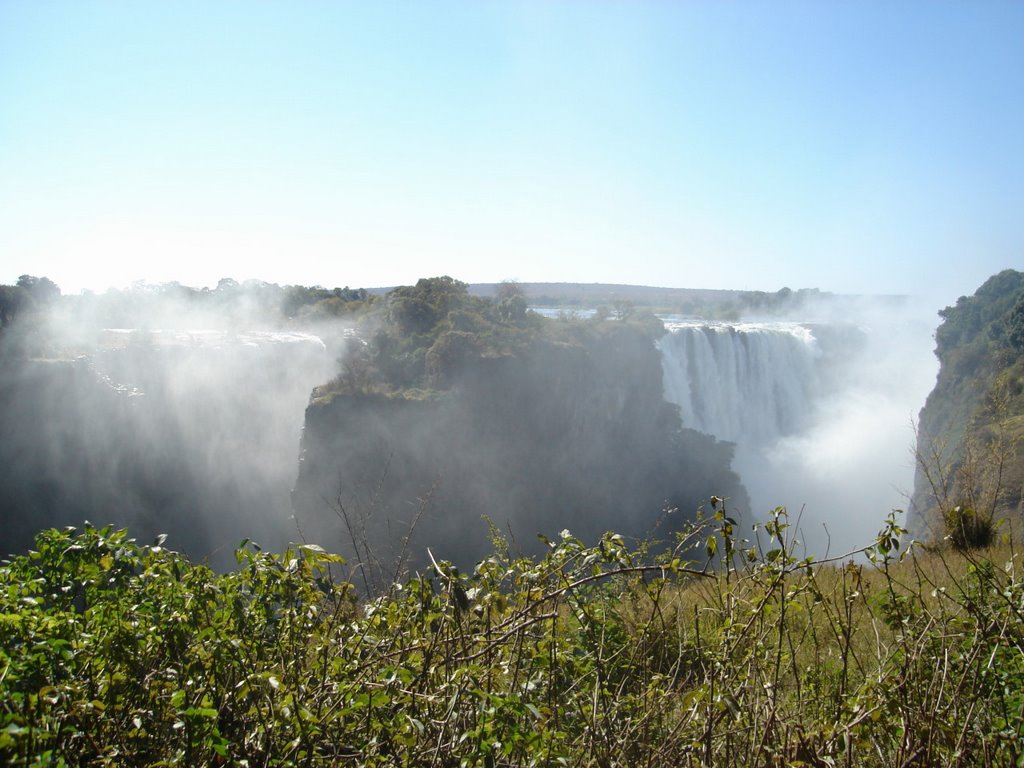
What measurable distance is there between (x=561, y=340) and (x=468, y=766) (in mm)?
25378

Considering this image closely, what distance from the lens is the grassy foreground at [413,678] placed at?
5.19ft

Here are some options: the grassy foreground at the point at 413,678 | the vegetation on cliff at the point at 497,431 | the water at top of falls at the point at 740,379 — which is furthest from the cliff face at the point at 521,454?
the grassy foreground at the point at 413,678

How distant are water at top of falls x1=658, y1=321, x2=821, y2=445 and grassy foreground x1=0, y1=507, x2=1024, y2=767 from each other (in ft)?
98.5

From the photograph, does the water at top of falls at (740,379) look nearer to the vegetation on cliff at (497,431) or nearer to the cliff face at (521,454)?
the vegetation on cliff at (497,431)

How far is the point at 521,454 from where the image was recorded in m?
24.2

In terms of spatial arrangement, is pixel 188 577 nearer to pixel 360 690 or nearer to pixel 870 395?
pixel 360 690

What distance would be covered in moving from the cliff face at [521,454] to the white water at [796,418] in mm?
3140

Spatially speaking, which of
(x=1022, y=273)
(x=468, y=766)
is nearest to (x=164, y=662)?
(x=468, y=766)

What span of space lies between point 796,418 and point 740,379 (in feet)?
15.8

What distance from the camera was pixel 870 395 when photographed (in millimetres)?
40906

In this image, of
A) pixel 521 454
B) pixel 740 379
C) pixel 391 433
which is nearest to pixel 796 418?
pixel 740 379

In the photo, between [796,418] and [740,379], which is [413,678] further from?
[796,418]

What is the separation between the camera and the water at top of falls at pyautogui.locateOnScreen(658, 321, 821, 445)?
3216cm

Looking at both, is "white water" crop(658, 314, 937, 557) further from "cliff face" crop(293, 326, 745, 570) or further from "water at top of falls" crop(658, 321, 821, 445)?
"cliff face" crop(293, 326, 745, 570)
